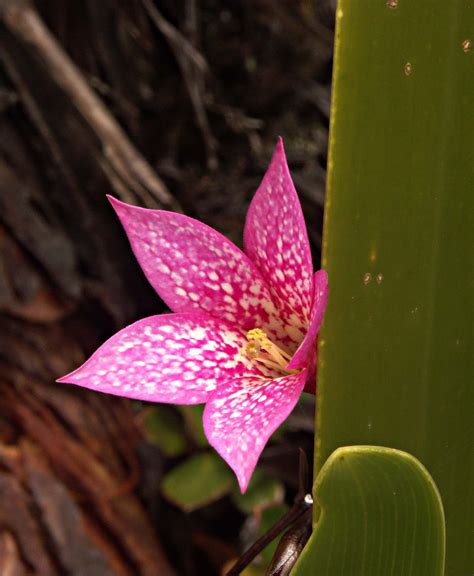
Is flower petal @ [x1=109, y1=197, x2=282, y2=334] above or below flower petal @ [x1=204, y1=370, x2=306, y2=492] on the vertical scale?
above

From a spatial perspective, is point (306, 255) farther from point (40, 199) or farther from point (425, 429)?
point (40, 199)

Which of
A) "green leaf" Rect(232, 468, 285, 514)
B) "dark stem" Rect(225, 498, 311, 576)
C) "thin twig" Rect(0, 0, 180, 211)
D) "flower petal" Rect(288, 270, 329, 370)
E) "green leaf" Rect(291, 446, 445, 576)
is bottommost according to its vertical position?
"green leaf" Rect(232, 468, 285, 514)

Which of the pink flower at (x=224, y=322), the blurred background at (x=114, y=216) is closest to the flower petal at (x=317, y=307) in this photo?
the pink flower at (x=224, y=322)

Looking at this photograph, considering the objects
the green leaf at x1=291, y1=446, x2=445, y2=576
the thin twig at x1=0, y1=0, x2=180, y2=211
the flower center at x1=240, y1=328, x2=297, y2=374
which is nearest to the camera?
the green leaf at x1=291, y1=446, x2=445, y2=576

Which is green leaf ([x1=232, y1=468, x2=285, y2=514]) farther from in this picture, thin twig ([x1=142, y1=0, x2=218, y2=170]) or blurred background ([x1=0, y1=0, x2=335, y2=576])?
thin twig ([x1=142, y1=0, x2=218, y2=170])

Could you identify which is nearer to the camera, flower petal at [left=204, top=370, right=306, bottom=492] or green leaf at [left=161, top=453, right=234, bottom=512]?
flower petal at [left=204, top=370, right=306, bottom=492]

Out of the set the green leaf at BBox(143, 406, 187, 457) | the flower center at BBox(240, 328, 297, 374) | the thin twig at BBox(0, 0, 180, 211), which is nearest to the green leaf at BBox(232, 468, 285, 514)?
the green leaf at BBox(143, 406, 187, 457)
